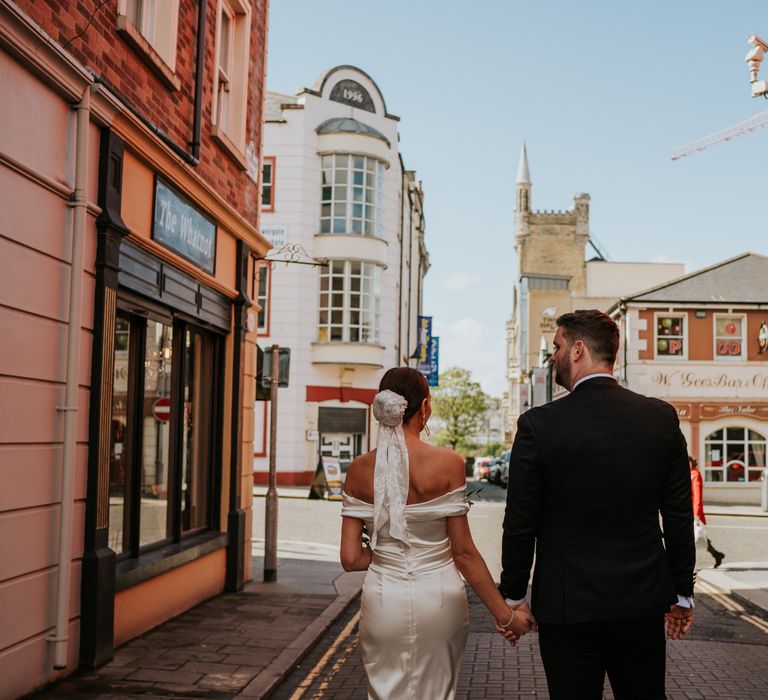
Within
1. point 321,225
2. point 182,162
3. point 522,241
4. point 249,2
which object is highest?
point 522,241

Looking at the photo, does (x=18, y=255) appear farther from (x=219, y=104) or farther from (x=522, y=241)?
(x=522, y=241)

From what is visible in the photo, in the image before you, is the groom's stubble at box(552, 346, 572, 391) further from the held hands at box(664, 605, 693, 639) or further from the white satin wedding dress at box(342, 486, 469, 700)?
the held hands at box(664, 605, 693, 639)

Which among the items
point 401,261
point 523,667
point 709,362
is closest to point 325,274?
point 401,261

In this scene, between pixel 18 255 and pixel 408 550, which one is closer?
pixel 408 550

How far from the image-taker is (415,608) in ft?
12.7

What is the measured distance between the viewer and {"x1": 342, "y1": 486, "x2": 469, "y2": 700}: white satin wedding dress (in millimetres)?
3857

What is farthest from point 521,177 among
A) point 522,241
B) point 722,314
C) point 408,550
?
point 408,550

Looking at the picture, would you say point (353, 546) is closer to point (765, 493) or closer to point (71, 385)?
point (71, 385)

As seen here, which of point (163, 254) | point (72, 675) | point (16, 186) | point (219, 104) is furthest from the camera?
point (219, 104)

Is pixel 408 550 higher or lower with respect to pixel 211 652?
higher

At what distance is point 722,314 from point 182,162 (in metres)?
27.6

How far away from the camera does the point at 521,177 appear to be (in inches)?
4321

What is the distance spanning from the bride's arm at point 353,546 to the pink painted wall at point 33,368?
2.56m

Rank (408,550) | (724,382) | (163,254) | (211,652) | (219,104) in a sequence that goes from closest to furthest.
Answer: (408,550) → (211,652) → (163,254) → (219,104) → (724,382)
